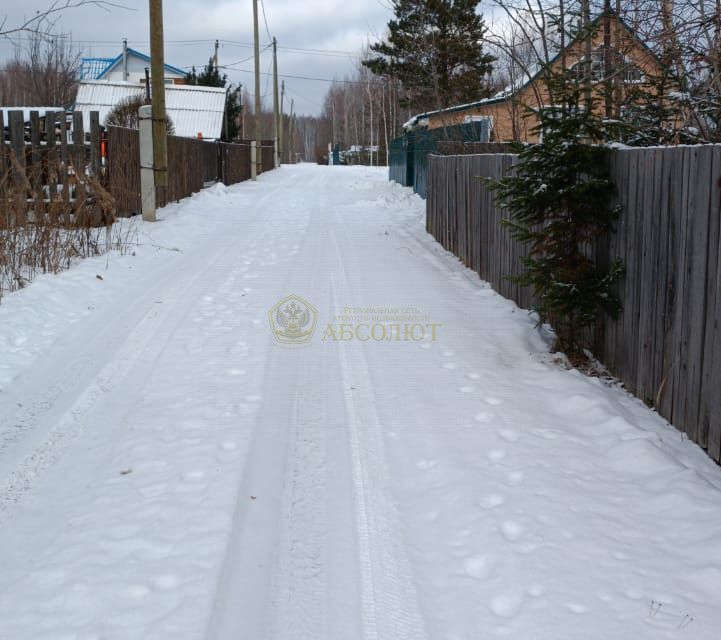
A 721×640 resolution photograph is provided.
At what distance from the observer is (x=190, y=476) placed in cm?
445

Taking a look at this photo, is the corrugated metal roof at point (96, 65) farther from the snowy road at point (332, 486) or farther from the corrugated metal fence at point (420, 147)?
the snowy road at point (332, 486)

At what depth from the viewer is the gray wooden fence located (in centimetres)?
475

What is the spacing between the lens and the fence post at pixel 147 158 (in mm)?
15002

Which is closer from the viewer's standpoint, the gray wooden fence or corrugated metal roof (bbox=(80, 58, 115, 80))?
the gray wooden fence

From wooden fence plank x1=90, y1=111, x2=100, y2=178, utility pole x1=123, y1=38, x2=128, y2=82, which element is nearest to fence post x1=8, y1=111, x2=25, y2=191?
wooden fence plank x1=90, y1=111, x2=100, y2=178

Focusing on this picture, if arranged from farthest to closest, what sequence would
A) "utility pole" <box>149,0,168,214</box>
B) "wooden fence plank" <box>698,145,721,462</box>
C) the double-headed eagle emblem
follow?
"utility pole" <box>149,0,168,214</box> < the double-headed eagle emblem < "wooden fence plank" <box>698,145,721,462</box>

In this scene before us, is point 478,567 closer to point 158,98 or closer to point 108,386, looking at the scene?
point 108,386

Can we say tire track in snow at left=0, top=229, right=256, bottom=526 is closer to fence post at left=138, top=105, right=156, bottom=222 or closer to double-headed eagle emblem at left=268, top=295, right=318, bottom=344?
double-headed eagle emblem at left=268, top=295, right=318, bottom=344

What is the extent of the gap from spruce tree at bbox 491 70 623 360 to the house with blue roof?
5242 cm

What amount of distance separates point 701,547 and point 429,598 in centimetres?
135

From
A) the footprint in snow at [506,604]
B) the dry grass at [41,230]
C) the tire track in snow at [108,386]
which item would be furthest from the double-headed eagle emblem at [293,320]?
the footprint in snow at [506,604]

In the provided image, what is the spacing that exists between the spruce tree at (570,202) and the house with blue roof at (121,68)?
52422 mm

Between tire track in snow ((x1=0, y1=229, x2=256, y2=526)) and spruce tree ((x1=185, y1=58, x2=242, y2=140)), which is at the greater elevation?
spruce tree ((x1=185, y1=58, x2=242, y2=140))

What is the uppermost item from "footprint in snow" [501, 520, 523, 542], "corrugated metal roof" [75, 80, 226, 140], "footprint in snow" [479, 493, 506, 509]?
"corrugated metal roof" [75, 80, 226, 140]
